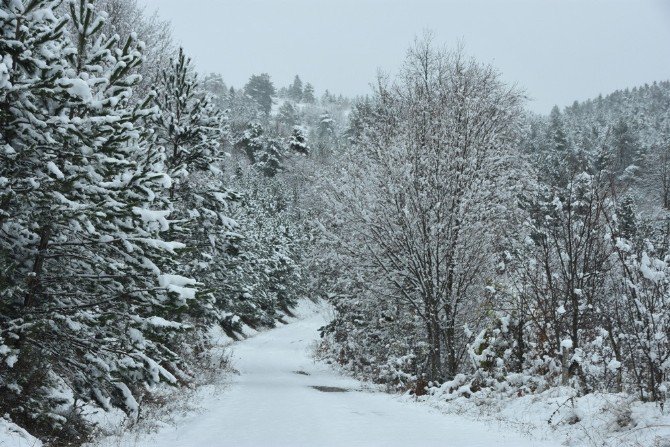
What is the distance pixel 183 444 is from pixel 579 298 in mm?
8122

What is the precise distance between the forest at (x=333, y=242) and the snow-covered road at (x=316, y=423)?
45.7 inches

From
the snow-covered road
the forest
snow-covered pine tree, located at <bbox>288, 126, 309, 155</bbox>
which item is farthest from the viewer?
snow-covered pine tree, located at <bbox>288, 126, 309, 155</bbox>

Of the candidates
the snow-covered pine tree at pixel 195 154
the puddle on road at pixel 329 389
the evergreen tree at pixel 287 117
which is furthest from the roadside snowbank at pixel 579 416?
the evergreen tree at pixel 287 117

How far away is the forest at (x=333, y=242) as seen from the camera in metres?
6.61

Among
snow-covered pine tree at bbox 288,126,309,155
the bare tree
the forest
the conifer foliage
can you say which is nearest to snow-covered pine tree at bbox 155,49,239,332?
the forest

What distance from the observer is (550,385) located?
31.5 feet

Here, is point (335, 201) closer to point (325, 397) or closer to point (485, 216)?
point (485, 216)

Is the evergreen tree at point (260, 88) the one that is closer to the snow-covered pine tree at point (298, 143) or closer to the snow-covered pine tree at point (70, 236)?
the snow-covered pine tree at point (298, 143)

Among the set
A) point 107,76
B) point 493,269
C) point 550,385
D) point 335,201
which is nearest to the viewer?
point 107,76

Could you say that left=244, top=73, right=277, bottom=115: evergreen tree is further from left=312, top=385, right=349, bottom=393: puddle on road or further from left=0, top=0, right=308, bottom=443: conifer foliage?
left=0, top=0, right=308, bottom=443: conifer foliage

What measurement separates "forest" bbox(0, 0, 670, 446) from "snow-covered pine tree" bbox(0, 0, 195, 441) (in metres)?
0.04

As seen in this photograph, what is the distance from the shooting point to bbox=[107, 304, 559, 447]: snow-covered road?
7.12 meters

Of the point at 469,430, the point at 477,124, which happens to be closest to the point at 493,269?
the point at 477,124

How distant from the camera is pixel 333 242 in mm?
16000
